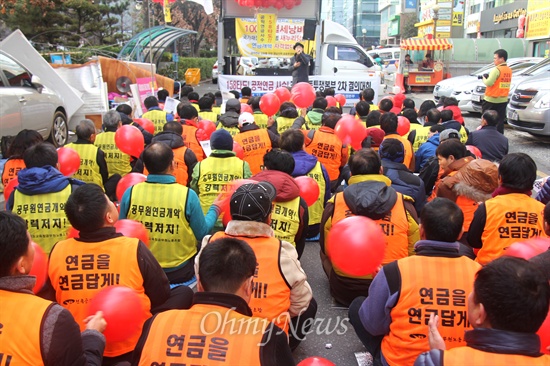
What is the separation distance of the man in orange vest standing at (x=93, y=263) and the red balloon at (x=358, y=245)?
3.52ft

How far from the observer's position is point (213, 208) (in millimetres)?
3859

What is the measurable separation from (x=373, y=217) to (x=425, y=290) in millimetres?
1152

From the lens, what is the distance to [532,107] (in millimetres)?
10180

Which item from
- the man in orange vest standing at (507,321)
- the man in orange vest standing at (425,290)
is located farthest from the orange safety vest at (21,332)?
the man in orange vest standing at (425,290)

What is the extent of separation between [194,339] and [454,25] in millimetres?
41153

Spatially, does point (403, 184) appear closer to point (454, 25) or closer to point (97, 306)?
point (97, 306)

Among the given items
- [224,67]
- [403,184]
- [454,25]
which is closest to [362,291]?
[403,184]

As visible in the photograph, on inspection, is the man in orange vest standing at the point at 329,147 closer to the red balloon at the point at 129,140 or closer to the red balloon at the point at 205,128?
the red balloon at the point at 205,128

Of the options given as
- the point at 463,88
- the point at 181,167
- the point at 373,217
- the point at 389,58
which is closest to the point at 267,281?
the point at 373,217

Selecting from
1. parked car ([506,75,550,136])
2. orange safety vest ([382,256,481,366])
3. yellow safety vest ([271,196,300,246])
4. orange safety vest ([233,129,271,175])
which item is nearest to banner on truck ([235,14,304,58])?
parked car ([506,75,550,136])

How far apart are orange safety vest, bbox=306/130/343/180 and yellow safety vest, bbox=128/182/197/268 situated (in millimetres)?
2884

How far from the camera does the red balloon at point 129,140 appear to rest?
581cm

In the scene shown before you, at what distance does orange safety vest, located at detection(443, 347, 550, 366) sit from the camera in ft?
5.48

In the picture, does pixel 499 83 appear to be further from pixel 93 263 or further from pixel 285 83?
pixel 93 263
